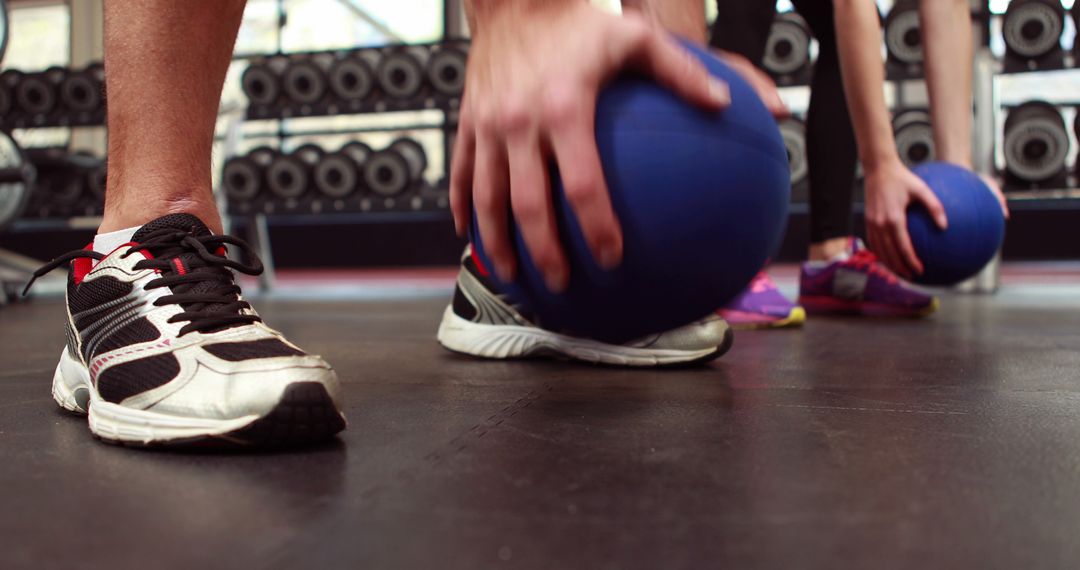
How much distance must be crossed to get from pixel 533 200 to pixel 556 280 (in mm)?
75

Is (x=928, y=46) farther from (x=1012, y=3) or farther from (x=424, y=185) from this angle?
(x=424, y=185)

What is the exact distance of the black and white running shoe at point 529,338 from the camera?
40.1 inches

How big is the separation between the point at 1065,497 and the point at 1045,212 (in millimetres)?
5174

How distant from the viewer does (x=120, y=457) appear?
0.60m

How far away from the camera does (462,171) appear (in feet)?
1.78

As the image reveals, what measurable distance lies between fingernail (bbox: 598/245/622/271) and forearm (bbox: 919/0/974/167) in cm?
147

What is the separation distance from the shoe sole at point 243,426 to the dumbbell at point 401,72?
3080 millimetres

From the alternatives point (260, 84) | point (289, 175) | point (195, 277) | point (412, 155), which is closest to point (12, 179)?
point (289, 175)

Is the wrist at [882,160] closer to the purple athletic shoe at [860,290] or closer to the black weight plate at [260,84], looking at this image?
the purple athletic shoe at [860,290]

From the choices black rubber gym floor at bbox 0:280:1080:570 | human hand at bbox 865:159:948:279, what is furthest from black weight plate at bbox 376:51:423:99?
black rubber gym floor at bbox 0:280:1080:570

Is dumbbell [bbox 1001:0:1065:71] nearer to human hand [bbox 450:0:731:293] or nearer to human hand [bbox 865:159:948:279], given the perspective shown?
human hand [bbox 865:159:948:279]

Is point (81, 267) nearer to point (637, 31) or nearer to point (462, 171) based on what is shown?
point (462, 171)

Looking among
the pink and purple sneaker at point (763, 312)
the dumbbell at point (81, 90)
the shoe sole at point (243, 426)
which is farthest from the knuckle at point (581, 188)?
the dumbbell at point (81, 90)

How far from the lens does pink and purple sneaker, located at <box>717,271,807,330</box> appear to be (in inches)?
61.4
